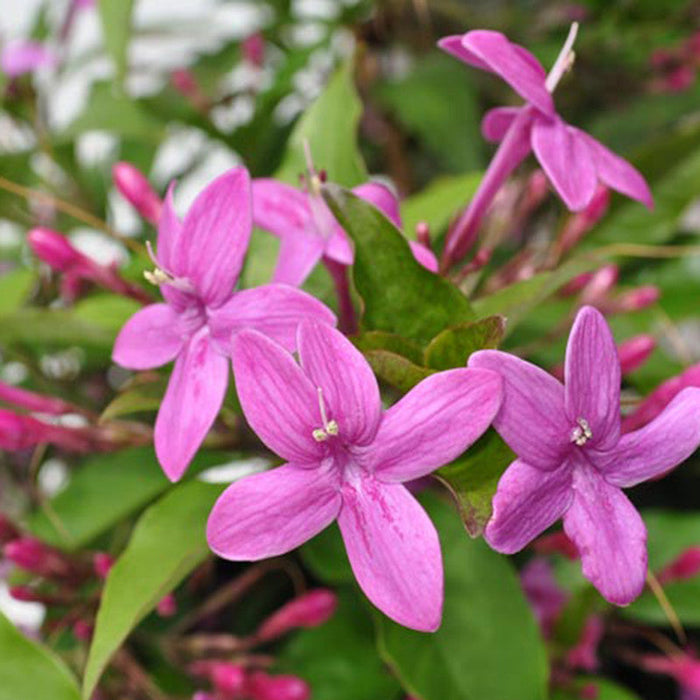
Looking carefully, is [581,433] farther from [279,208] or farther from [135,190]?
[135,190]

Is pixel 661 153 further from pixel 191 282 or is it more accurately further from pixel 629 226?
pixel 191 282

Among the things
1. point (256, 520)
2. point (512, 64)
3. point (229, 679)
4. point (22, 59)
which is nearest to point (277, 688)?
point (229, 679)

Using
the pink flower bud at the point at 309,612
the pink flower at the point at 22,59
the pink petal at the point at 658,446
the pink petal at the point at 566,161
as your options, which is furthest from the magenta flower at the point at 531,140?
the pink flower at the point at 22,59

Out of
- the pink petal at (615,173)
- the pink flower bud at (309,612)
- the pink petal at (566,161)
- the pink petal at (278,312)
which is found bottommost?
the pink flower bud at (309,612)

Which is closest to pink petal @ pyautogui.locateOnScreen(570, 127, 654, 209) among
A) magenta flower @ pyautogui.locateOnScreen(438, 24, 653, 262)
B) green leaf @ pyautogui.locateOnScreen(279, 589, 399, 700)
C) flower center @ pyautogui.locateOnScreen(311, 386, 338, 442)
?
magenta flower @ pyautogui.locateOnScreen(438, 24, 653, 262)

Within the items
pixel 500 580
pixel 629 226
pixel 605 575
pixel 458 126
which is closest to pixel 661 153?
pixel 629 226

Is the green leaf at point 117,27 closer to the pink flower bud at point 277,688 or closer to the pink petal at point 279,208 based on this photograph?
the pink petal at point 279,208

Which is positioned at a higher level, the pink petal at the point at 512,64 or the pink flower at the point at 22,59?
the pink petal at the point at 512,64
